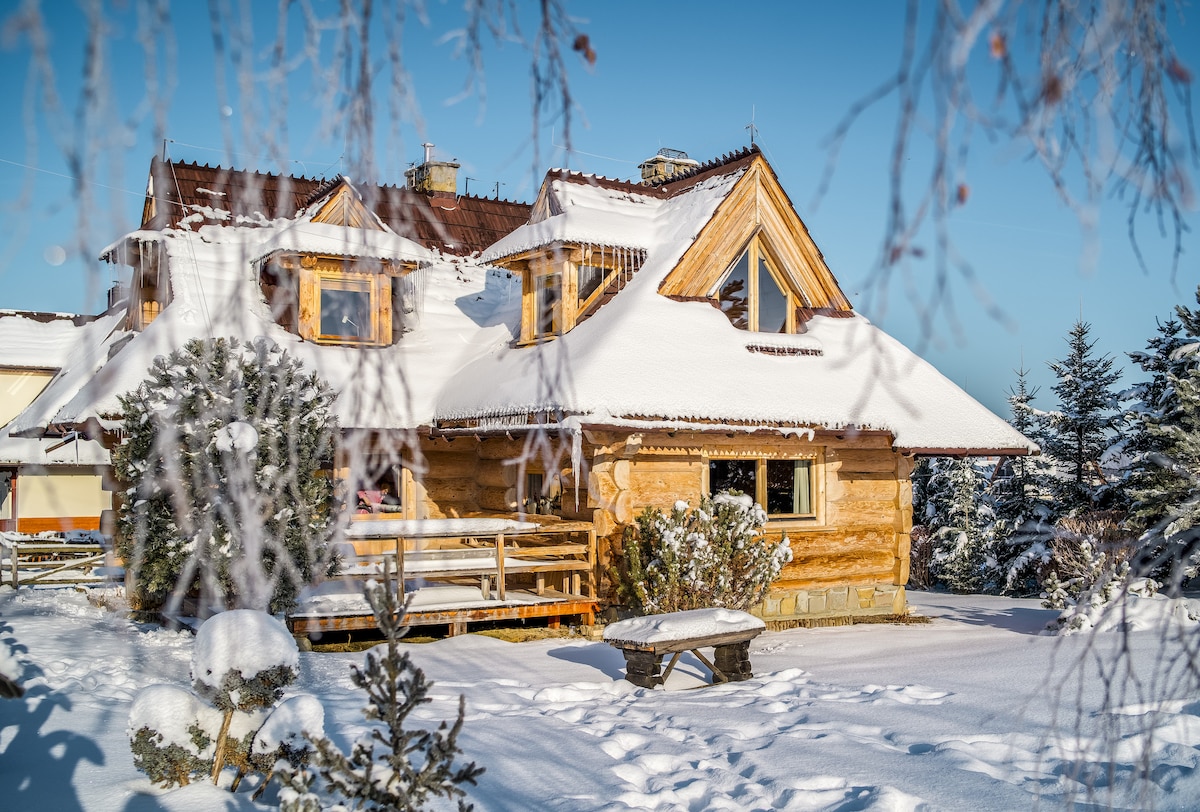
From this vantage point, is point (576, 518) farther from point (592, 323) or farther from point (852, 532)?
point (852, 532)

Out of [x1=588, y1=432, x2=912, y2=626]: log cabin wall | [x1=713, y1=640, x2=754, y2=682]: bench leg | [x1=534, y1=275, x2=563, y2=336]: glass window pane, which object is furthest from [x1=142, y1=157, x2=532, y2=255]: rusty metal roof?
[x1=713, y1=640, x2=754, y2=682]: bench leg

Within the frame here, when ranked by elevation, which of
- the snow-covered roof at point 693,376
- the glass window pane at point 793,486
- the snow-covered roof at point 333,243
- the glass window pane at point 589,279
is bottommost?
the glass window pane at point 793,486

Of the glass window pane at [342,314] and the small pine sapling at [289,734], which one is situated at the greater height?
the glass window pane at [342,314]

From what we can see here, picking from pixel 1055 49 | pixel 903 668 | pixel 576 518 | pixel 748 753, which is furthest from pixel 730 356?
pixel 1055 49

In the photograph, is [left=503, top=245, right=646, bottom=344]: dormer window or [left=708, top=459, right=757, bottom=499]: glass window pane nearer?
[left=708, top=459, right=757, bottom=499]: glass window pane

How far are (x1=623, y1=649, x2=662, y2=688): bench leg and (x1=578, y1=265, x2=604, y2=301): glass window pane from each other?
6905 millimetres

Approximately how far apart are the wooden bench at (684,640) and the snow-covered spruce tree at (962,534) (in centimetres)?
1469

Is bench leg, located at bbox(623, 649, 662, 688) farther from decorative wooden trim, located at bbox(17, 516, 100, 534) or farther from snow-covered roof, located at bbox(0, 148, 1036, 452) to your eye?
decorative wooden trim, located at bbox(17, 516, 100, 534)

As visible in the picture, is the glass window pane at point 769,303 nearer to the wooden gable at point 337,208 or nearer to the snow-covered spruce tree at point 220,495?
the wooden gable at point 337,208

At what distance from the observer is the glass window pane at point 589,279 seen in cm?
1480

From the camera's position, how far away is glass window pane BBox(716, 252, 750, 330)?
14.6 meters

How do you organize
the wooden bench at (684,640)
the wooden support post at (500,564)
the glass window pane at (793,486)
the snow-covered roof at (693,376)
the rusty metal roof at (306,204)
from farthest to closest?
the rusty metal roof at (306,204) < the glass window pane at (793,486) < the wooden support post at (500,564) < the snow-covered roof at (693,376) < the wooden bench at (684,640)

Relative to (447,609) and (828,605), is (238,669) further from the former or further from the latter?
(828,605)

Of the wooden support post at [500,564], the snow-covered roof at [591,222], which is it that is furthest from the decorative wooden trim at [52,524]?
the wooden support post at [500,564]
